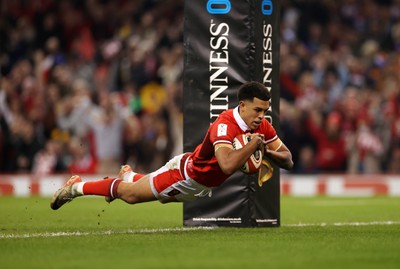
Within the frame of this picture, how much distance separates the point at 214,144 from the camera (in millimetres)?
10570

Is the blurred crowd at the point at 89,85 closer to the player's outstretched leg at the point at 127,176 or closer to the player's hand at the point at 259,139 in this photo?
the player's outstretched leg at the point at 127,176

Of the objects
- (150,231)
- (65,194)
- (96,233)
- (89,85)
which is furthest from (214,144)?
(89,85)

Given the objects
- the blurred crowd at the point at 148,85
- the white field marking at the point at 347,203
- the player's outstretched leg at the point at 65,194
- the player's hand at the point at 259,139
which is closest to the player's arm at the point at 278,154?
the player's hand at the point at 259,139

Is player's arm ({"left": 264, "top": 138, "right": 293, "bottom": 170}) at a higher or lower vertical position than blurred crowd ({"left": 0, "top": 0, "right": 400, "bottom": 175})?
lower

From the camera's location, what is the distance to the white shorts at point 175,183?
36.1ft

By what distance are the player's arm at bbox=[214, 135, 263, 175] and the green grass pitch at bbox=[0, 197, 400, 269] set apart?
76 centimetres

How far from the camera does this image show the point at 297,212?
51.6ft

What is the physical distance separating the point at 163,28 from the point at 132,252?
51.3 feet

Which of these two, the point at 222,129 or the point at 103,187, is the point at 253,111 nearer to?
the point at 222,129

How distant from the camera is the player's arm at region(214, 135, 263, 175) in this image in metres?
10.2

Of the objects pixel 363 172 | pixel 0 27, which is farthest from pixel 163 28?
pixel 363 172

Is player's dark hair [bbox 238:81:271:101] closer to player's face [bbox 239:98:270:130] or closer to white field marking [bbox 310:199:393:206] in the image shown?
player's face [bbox 239:98:270:130]

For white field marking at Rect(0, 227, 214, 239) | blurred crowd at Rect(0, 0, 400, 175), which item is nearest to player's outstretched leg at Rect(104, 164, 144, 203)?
white field marking at Rect(0, 227, 214, 239)

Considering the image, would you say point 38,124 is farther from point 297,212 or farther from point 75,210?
point 297,212
